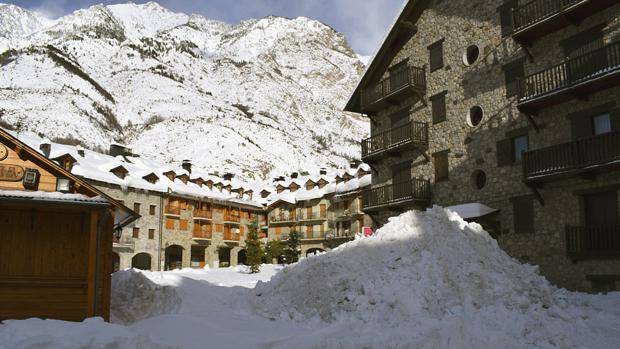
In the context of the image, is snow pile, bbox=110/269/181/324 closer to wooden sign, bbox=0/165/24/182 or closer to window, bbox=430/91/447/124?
wooden sign, bbox=0/165/24/182

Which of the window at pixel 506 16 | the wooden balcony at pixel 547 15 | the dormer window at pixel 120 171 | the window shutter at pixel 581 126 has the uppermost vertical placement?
the window at pixel 506 16

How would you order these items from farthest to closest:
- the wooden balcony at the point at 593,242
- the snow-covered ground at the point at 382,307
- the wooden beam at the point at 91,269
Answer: the wooden balcony at the point at 593,242 → the wooden beam at the point at 91,269 → the snow-covered ground at the point at 382,307

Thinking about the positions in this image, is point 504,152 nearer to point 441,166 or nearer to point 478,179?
point 478,179

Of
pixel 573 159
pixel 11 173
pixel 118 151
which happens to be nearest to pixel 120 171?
pixel 118 151

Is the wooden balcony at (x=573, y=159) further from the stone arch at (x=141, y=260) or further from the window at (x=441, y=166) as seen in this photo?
the stone arch at (x=141, y=260)

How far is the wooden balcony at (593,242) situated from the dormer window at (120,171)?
39.7 metres

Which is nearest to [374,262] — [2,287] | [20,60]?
[2,287]

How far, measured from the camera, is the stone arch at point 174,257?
53.1 m

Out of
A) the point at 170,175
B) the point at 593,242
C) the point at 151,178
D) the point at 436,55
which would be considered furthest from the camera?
the point at 170,175

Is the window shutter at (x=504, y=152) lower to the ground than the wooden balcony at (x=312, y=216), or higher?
higher

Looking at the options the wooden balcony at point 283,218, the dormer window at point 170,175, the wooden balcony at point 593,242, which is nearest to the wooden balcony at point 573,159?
the wooden balcony at point 593,242

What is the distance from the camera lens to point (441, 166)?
25469 millimetres

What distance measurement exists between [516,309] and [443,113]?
12684mm

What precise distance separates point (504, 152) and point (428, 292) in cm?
907
